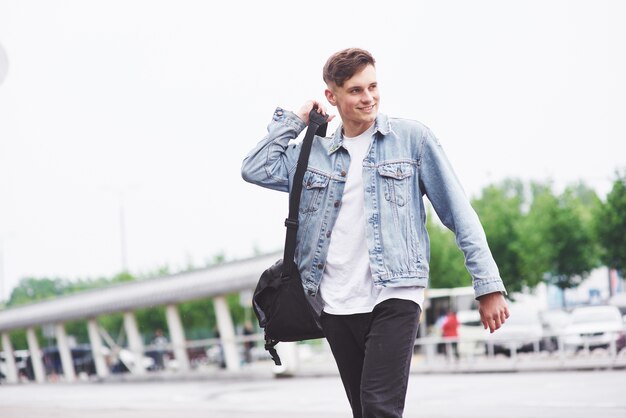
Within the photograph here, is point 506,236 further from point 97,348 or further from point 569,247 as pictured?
point 97,348

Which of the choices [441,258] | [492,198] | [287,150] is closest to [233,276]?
[287,150]

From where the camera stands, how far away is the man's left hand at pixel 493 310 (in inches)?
152

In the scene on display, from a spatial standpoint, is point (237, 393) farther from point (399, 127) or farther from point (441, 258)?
point (441, 258)

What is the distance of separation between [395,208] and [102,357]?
35273 mm

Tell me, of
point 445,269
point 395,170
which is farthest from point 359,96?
point 445,269

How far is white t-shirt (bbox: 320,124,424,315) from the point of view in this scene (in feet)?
13.0

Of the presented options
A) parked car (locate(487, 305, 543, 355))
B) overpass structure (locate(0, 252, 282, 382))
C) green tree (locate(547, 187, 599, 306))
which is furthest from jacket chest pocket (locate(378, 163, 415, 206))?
green tree (locate(547, 187, 599, 306))

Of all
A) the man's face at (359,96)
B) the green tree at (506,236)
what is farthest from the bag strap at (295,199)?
the green tree at (506,236)

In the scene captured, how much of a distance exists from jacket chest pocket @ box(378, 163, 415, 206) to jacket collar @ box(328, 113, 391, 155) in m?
0.15

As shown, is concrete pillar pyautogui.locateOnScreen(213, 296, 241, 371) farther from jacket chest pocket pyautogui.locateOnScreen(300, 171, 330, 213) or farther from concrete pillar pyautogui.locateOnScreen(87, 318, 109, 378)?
jacket chest pocket pyautogui.locateOnScreen(300, 171, 330, 213)

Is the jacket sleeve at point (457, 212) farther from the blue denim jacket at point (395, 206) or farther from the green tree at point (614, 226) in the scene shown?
the green tree at point (614, 226)

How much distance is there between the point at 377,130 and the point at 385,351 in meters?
0.87

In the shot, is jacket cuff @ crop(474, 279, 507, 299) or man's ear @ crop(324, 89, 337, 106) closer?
jacket cuff @ crop(474, 279, 507, 299)

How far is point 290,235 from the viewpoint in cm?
415
